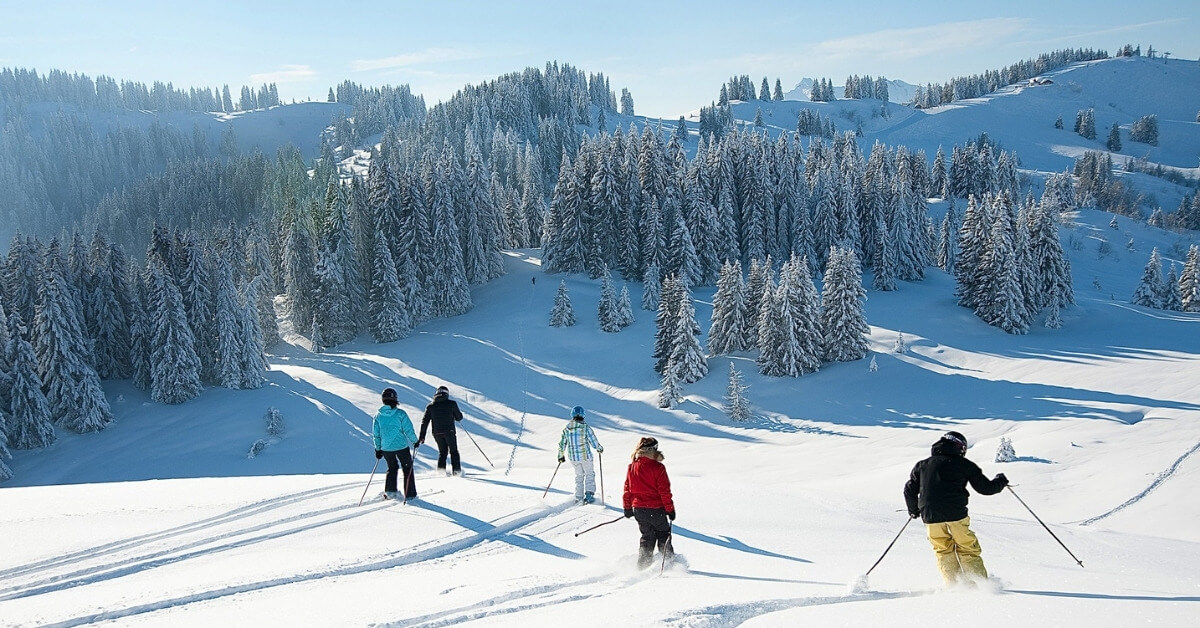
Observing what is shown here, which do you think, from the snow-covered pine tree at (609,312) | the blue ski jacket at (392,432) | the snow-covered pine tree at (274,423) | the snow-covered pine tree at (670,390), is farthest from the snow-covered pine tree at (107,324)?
the blue ski jacket at (392,432)

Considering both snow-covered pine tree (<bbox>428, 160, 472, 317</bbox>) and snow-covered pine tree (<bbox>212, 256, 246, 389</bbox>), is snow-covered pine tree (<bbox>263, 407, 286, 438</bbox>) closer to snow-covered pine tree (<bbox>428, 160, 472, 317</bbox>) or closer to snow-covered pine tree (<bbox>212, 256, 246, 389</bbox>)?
snow-covered pine tree (<bbox>212, 256, 246, 389</bbox>)

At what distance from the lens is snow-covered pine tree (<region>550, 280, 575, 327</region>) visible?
54562 millimetres

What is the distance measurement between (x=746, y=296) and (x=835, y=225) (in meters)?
24.7

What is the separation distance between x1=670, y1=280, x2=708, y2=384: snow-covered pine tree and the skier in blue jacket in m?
29.1

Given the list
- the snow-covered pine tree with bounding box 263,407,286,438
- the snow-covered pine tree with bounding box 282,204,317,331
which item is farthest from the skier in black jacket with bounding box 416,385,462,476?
the snow-covered pine tree with bounding box 282,204,317,331

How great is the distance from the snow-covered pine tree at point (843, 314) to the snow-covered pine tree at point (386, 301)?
34.5 m

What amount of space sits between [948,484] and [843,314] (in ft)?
122

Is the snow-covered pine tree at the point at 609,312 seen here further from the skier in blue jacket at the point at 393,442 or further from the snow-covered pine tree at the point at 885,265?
the skier in blue jacket at the point at 393,442

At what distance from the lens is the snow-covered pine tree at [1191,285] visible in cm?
5412

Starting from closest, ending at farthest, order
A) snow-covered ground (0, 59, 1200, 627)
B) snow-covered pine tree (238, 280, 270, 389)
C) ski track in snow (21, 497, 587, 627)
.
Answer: snow-covered ground (0, 59, 1200, 627), ski track in snow (21, 497, 587, 627), snow-covered pine tree (238, 280, 270, 389)

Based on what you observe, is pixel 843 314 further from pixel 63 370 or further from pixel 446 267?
pixel 63 370

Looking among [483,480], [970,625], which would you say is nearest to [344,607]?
[970,625]

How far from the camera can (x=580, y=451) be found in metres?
12.1

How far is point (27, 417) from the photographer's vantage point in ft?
126
